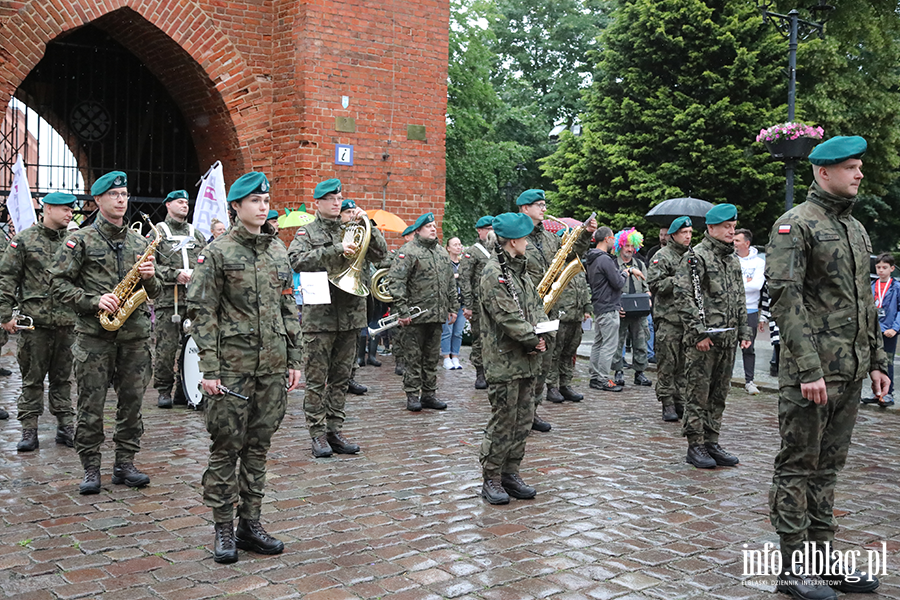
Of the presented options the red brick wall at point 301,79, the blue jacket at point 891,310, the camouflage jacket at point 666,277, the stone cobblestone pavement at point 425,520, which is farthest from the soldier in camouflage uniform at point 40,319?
the blue jacket at point 891,310

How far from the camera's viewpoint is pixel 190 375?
909 centimetres

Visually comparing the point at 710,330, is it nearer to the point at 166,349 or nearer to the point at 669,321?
the point at 669,321

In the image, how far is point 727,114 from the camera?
73.0 feet

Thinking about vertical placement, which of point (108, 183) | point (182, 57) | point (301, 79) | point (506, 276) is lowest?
point (506, 276)

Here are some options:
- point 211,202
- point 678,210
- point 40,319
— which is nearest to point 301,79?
point 211,202

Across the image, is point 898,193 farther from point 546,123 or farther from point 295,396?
point 295,396

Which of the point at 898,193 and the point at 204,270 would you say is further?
the point at 898,193

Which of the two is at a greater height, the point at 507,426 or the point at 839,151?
the point at 839,151

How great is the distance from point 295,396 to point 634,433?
4126mm

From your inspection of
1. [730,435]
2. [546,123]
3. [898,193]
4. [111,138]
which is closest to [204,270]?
[730,435]

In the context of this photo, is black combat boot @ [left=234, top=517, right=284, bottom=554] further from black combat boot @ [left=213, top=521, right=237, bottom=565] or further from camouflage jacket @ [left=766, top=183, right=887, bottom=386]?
camouflage jacket @ [left=766, top=183, right=887, bottom=386]

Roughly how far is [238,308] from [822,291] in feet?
10.7

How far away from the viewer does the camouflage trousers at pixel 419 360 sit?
9.64 meters

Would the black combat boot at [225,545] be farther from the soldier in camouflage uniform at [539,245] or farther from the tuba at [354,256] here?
the soldier in camouflage uniform at [539,245]
